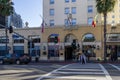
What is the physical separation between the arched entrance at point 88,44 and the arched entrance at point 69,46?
7.20 feet

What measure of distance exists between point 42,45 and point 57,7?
10.9m

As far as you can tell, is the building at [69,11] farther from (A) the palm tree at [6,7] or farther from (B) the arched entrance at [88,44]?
(A) the palm tree at [6,7]

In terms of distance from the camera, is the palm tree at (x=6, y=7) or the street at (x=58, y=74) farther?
the palm tree at (x=6, y=7)

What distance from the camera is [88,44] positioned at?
62062mm

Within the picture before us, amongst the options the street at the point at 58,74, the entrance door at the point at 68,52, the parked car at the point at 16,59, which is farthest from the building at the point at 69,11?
the street at the point at 58,74

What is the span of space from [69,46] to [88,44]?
4.13 metres

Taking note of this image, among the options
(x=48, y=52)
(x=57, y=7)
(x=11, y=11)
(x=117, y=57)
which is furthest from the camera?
(x=57, y=7)

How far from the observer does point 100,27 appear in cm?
6116

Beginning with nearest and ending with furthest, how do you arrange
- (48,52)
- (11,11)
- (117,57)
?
(11,11) → (117,57) → (48,52)

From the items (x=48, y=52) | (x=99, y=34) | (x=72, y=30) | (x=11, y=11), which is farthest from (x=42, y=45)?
(x=11, y=11)

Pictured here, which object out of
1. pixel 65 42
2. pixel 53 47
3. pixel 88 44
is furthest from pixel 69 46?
pixel 88 44

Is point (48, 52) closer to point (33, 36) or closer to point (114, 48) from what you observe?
point (33, 36)

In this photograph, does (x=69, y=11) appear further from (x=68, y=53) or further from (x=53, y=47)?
(x=68, y=53)

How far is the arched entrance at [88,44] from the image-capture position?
61.7 meters
